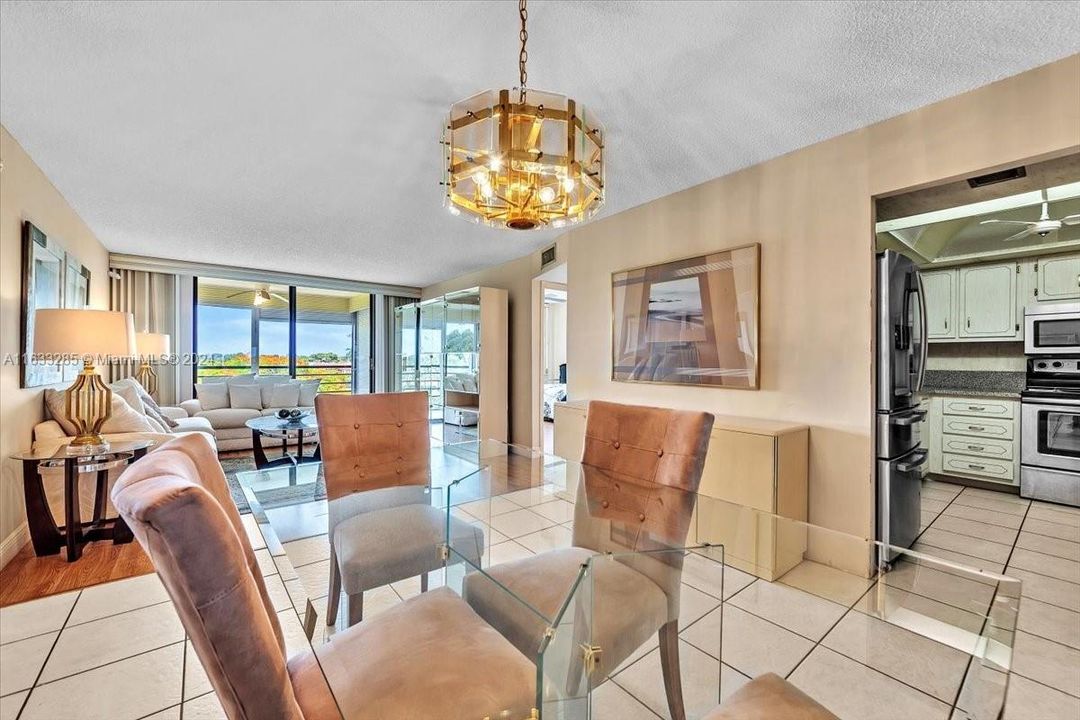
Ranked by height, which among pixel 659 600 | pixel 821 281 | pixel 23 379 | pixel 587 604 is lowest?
pixel 659 600

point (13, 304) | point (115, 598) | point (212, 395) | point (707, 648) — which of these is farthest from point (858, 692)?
point (212, 395)

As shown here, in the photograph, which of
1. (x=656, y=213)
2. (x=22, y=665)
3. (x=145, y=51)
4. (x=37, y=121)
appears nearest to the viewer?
(x=22, y=665)

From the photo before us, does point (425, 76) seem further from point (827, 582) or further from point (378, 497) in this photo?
point (827, 582)

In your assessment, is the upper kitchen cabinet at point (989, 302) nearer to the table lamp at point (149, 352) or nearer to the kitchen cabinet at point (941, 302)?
the kitchen cabinet at point (941, 302)

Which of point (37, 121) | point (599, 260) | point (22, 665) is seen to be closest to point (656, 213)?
point (599, 260)

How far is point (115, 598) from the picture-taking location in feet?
7.11

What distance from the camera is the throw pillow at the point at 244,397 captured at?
19.5 feet

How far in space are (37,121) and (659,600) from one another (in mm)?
3680

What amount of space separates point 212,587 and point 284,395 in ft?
21.1

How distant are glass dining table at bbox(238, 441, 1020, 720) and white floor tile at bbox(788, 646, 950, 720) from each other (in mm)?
72

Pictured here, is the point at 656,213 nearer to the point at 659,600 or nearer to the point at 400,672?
the point at 659,600

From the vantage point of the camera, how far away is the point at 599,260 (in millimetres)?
3918

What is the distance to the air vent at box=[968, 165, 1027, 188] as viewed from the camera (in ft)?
7.14

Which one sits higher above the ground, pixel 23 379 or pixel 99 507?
pixel 23 379
